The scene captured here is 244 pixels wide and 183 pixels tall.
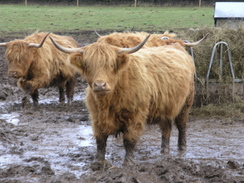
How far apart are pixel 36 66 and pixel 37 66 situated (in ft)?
0.05

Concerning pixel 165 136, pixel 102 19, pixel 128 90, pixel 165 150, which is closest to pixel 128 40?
pixel 165 136

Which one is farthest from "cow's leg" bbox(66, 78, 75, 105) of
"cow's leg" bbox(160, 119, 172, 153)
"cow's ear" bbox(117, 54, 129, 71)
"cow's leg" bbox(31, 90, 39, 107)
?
"cow's ear" bbox(117, 54, 129, 71)

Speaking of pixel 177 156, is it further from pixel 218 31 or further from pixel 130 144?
pixel 218 31

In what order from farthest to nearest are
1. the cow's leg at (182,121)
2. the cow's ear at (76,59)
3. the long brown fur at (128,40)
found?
the long brown fur at (128,40)
the cow's leg at (182,121)
the cow's ear at (76,59)

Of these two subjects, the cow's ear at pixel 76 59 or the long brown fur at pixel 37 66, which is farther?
the long brown fur at pixel 37 66

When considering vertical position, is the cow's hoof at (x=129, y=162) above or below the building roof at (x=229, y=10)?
below

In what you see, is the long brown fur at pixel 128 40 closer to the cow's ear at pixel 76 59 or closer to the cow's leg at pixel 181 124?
the cow's leg at pixel 181 124

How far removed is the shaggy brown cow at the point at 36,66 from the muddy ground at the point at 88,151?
0.40 metres

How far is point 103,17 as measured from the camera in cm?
2088

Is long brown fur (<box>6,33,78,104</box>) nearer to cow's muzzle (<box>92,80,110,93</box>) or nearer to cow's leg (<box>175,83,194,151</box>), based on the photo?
cow's leg (<box>175,83,194,151</box>)

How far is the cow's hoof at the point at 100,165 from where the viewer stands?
4.47 meters

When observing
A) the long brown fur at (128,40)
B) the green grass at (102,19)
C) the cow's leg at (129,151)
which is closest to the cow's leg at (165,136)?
the cow's leg at (129,151)

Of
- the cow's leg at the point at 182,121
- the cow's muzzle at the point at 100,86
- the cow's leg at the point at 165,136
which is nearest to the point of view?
the cow's muzzle at the point at 100,86

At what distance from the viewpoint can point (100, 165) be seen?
450 cm
